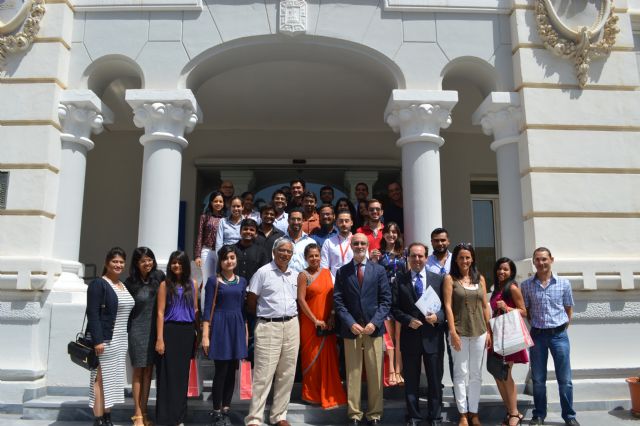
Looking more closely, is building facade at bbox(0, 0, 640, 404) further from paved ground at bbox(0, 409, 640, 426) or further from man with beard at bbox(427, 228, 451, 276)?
man with beard at bbox(427, 228, 451, 276)

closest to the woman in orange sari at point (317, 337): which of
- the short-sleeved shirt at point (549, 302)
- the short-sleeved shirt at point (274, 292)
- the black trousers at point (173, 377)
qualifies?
the short-sleeved shirt at point (274, 292)

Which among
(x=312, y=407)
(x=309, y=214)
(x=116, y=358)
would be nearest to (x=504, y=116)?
(x=309, y=214)

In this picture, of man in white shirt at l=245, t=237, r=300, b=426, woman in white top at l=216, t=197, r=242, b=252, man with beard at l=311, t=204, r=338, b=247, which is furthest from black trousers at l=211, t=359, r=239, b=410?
man with beard at l=311, t=204, r=338, b=247

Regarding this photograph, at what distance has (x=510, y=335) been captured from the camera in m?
5.04

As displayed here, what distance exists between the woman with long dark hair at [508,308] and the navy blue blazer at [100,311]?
12.4 ft

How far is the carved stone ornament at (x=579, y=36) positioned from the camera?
22.6ft

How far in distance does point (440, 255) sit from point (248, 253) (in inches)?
84.7

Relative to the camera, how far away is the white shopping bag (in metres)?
4.99

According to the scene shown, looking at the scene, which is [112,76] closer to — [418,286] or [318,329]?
[318,329]

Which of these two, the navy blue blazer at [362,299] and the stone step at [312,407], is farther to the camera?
the stone step at [312,407]

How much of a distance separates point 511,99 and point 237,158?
553 cm

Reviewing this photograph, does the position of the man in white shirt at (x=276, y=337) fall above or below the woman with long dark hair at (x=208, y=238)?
below

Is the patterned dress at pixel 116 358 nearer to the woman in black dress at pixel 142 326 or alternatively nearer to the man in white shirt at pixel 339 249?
the woman in black dress at pixel 142 326

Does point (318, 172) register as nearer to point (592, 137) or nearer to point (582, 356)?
point (592, 137)
